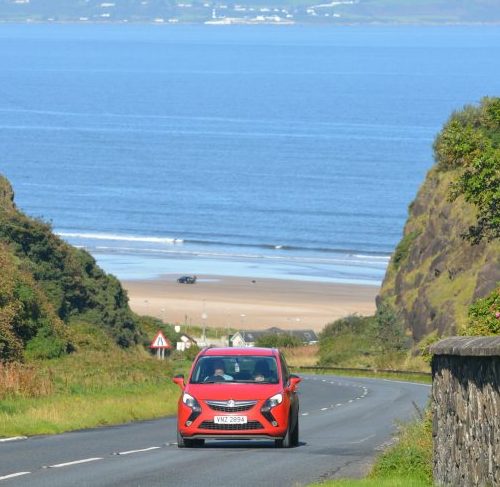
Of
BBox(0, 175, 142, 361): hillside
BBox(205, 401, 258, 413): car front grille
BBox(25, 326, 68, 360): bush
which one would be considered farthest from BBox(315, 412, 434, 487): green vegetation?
BBox(0, 175, 142, 361): hillside

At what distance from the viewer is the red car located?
20.1 metres

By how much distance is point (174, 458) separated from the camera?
63.0ft

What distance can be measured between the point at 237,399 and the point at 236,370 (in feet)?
2.64

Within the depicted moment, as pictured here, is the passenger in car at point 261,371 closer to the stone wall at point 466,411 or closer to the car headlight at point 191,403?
the car headlight at point 191,403

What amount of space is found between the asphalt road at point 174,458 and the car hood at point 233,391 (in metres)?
0.74

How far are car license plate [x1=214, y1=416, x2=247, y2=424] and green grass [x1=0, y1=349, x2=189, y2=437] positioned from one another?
4327 millimetres

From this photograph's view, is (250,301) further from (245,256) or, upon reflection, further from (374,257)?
(374,257)

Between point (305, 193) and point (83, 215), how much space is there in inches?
1021

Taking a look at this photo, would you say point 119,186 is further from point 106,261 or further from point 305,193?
point 106,261

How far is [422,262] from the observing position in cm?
6938

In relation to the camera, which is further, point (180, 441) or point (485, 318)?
point (180, 441)

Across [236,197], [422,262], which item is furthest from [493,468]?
[236,197]

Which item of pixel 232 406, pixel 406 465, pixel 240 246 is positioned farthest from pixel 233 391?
pixel 240 246

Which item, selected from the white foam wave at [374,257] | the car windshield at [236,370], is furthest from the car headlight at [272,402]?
the white foam wave at [374,257]
